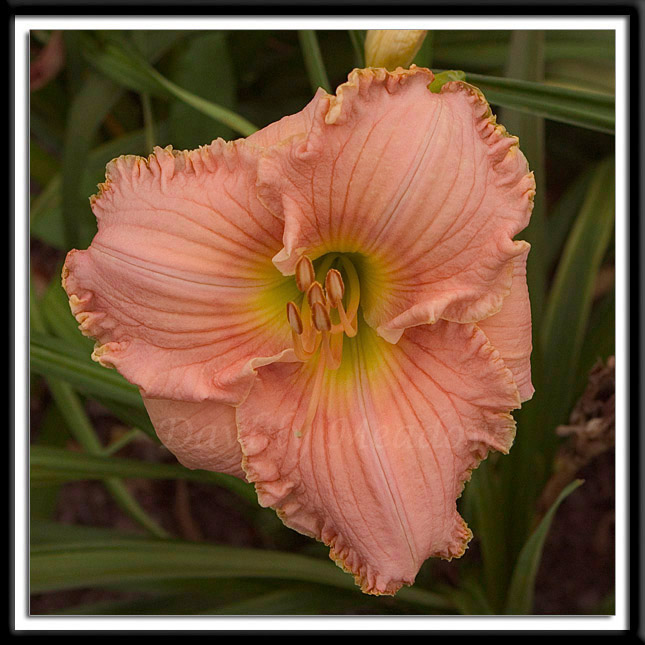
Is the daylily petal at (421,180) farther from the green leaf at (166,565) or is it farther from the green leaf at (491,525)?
the green leaf at (166,565)

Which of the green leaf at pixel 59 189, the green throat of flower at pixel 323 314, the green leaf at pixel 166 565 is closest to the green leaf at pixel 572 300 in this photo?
the green leaf at pixel 166 565

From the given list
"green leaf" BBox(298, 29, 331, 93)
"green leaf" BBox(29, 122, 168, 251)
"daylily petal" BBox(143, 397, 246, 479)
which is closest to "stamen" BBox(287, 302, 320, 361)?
"daylily petal" BBox(143, 397, 246, 479)

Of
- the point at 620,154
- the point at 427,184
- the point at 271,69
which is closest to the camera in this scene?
the point at 427,184

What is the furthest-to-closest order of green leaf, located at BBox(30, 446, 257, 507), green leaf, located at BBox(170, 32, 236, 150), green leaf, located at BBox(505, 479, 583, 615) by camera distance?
1. green leaf, located at BBox(170, 32, 236, 150)
2. green leaf, located at BBox(30, 446, 257, 507)
3. green leaf, located at BBox(505, 479, 583, 615)

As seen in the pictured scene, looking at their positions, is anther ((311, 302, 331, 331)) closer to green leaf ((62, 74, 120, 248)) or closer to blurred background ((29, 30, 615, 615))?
blurred background ((29, 30, 615, 615))

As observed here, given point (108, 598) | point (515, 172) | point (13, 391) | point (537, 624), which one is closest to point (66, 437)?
point (108, 598)

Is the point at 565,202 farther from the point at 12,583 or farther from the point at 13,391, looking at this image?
the point at 12,583

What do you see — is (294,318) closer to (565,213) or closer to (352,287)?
(352,287)

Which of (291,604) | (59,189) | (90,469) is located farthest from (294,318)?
(59,189)
